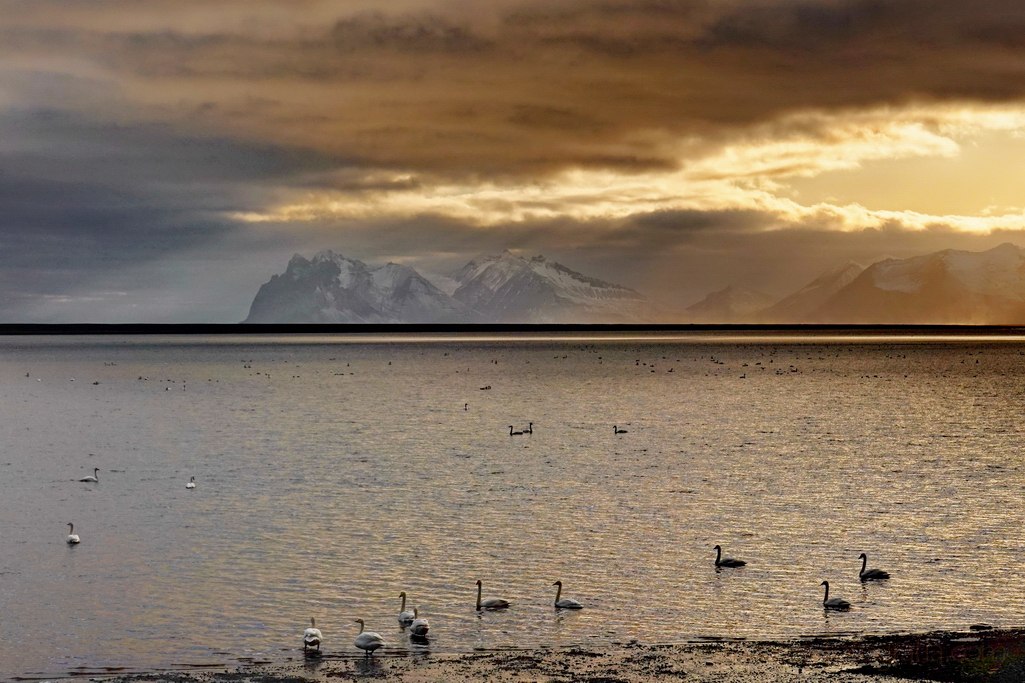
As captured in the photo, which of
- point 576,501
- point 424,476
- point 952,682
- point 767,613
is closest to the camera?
point 952,682

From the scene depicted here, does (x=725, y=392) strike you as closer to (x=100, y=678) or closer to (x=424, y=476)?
(x=424, y=476)

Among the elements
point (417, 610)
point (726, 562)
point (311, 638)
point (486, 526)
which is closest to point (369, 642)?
point (311, 638)

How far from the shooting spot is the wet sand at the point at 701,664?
19.9 m

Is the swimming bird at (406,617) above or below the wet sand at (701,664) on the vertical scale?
above

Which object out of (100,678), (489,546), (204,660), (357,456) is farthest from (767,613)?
(357,456)

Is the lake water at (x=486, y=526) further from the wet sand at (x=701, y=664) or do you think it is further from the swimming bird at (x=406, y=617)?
the wet sand at (x=701, y=664)

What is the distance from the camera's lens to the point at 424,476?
1855 inches

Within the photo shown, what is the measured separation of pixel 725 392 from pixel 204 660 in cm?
8595

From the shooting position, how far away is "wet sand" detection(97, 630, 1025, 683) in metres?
19.9

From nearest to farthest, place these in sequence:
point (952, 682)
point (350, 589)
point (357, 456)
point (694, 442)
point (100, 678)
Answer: point (952, 682), point (100, 678), point (350, 589), point (357, 456), point (694, 442)

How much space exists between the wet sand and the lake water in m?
0.90

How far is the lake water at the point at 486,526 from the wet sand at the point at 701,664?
90cm

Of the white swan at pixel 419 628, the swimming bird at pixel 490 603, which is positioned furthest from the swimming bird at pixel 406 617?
the swimming bird at pixel 490 603

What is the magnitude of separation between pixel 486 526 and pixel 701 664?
15254 millimetres
